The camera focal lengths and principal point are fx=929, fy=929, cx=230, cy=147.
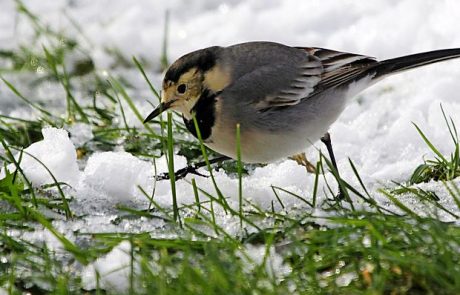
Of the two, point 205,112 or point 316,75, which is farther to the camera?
point 316,75

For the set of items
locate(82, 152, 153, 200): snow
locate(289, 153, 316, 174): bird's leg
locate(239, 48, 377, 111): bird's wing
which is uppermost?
locate(239, 48, 377, 111): bird's wing

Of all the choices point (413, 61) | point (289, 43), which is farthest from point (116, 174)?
point (289, 43)

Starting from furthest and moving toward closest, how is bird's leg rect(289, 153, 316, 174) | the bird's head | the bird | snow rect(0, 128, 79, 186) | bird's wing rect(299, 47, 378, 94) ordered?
bird's leg rect(289, 153, 316, 174) → bird's wing rect(299, 47, 378, 94) → the bird's head → the bird → snow rect(0, 128, 79, 186)

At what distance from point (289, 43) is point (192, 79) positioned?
2713 mm

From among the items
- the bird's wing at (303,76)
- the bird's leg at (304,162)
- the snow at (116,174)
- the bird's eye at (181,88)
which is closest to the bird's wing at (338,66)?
the bird's wing at (303,76)

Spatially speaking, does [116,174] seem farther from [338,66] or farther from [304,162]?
[338,66]

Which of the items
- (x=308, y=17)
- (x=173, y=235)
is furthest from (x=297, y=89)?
(x=308, y=17)

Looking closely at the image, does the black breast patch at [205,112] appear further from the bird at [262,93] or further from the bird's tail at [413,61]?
the bird's tail at [413,61]

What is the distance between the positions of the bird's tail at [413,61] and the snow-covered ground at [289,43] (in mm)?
555

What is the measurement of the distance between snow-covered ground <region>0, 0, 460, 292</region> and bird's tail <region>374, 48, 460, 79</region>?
555 millimetres

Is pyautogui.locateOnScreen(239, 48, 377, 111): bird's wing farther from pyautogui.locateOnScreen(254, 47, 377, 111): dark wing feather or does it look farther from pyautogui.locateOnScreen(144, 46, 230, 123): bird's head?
pyautogui.locateOnScreen(144, 46, 230, 123): bird's head

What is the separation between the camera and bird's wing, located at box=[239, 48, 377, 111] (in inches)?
199

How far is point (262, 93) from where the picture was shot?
5.04 m

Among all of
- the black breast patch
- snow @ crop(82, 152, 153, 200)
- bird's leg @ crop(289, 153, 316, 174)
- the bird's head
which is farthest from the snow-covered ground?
the bird's head
